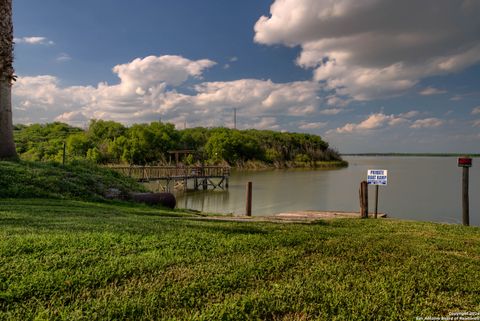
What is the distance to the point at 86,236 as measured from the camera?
487cm

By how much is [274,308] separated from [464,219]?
9.04m

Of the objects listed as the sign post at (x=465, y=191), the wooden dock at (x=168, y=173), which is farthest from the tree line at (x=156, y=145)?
the sign post at (x=465, y=191)

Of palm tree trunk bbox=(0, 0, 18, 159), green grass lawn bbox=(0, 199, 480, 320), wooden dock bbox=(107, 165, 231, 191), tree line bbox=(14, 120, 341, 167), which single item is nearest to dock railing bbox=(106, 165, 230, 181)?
wooden dock bbox=(107, 165, 231, 191)

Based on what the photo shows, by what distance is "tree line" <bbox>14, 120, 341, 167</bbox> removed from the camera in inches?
1991

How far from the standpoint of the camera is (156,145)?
193 feet

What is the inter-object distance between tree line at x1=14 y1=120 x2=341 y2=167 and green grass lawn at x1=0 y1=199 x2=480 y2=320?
34.6 m

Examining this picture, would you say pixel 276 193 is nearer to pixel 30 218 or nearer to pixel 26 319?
pixel 30 218

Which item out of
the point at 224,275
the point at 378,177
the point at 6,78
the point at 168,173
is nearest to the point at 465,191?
the point at 378,177

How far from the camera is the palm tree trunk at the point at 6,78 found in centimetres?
1415

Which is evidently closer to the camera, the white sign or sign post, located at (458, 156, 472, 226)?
sign post, located at (458, 156, 472, 226)

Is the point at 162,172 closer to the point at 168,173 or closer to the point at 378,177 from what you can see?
the point at 168,173

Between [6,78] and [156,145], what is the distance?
44777mm

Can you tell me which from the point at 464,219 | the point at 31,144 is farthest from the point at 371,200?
the point at 31,144

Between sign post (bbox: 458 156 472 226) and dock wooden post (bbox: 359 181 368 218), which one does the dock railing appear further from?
sign post (bbox: 458 156 472 226)
